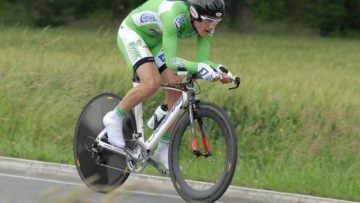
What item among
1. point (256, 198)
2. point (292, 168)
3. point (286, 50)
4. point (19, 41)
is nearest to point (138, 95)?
point (256, 198)

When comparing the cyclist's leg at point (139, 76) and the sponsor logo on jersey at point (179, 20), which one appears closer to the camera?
the sponsor logo on jersey at point (179, 20)

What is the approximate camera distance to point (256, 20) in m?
57.2

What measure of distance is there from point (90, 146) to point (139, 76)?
3.36ft

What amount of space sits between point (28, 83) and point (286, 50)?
19.3 metres

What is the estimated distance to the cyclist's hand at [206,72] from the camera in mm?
7328

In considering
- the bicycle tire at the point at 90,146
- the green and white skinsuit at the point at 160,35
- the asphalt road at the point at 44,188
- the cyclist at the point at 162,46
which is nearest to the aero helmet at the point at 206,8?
the cyclist at the point at 162,46

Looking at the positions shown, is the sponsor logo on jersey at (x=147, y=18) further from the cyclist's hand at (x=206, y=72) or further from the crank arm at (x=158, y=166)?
the crank arm at (x=158, y=166)

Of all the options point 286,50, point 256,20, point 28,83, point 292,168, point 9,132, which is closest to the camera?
point 292,168

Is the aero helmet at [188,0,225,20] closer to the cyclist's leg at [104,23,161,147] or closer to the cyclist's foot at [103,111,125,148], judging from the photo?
the cyclist's leg at [104,23,161,147]

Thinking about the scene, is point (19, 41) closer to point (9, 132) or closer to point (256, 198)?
point (9, 132)

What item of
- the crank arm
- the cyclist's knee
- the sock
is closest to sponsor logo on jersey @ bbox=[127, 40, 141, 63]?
the cyclist's knee

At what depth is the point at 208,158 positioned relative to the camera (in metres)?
8.09

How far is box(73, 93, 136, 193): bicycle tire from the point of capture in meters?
8.34

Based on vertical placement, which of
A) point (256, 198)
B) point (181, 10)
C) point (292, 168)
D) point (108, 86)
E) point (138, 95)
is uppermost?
point (181, 10)
